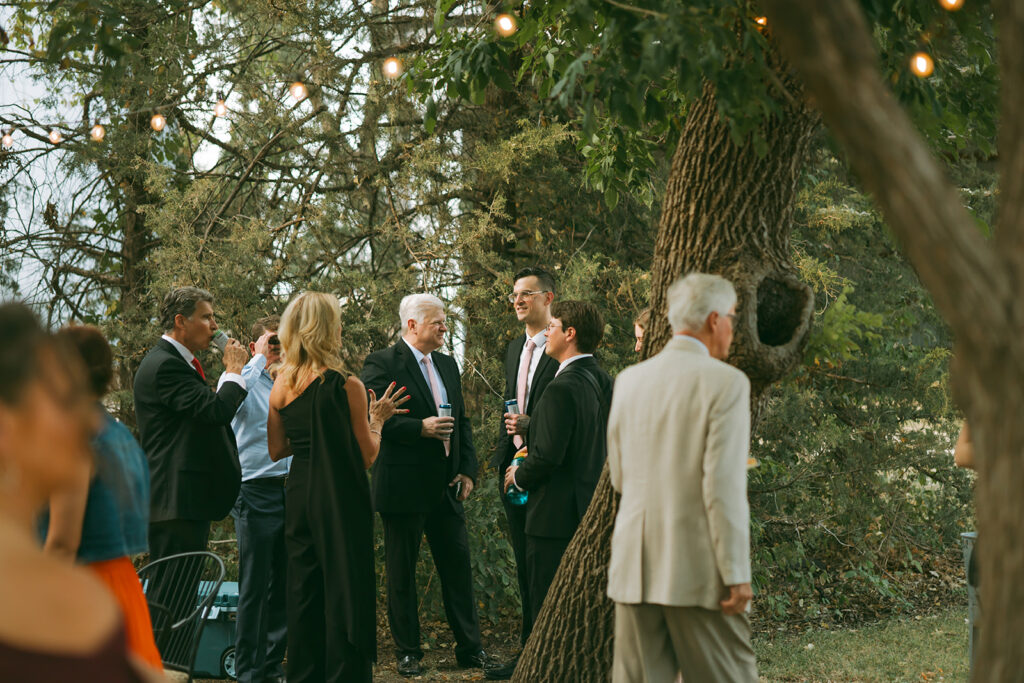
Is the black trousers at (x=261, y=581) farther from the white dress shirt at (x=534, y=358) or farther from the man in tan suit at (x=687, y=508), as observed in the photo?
the man in tan suit at (x=687, y=508)

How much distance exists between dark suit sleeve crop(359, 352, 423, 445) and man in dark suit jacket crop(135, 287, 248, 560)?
1018mm

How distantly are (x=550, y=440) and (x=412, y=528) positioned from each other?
1.39 metres

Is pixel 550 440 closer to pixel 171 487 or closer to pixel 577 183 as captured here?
pixel 171 487

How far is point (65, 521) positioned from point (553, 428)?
9.96 ft

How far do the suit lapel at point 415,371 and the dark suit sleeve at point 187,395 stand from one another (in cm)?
137

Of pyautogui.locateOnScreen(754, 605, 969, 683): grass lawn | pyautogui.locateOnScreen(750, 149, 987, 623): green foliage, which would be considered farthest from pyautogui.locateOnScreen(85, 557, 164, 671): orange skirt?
pyautogui.locateOnScreen(750, 149, 987, 623): green foliage

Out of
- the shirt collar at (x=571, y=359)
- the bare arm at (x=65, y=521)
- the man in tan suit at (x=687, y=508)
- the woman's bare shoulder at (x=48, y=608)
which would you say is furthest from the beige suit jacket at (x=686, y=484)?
the woman's bare shoulder at (x=48, y=608)

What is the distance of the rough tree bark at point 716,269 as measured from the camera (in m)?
4.30

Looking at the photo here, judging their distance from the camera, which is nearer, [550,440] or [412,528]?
[550,440]

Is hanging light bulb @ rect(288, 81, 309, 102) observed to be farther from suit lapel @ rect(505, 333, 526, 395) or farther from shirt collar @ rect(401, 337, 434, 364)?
suit lapel @ rect(505, 333, 526, 395)

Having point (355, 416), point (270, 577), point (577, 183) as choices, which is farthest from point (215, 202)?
point (355, 416)

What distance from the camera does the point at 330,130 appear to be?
877 centimetres

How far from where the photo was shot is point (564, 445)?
539 centimetres

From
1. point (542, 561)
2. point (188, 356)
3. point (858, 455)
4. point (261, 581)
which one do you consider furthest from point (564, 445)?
point (858, 455)
